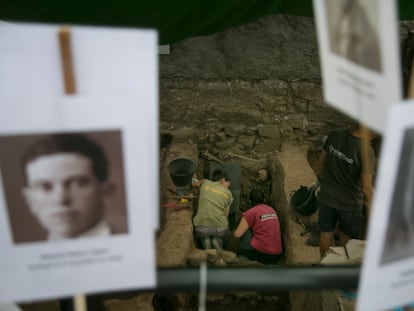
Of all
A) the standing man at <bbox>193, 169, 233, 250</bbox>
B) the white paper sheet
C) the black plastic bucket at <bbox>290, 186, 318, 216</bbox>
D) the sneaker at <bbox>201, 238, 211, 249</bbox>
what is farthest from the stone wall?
the white paper sheet

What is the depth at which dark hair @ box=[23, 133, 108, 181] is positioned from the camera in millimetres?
543

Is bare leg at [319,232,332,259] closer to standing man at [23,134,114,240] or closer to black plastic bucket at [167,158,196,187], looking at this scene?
black plastic bucket at [167,158,196,187]

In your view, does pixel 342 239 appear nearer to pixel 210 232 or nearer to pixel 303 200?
pixel 303 200

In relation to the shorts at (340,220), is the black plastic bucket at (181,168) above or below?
above

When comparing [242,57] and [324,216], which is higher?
[242,57]

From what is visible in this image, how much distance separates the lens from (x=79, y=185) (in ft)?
1.90

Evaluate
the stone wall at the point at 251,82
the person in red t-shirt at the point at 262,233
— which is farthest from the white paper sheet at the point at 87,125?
the stone wall at the point at 251,82

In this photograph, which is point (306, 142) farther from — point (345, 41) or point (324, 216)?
point (345, 41)

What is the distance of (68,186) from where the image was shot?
0.58 meters

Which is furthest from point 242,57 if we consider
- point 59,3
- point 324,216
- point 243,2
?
point 59,3

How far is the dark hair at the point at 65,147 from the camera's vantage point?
543 millimetres

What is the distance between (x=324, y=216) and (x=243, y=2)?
5.93ft

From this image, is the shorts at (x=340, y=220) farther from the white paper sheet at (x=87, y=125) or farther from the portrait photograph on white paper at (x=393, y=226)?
the white paper sheet at (x=87, y=125)

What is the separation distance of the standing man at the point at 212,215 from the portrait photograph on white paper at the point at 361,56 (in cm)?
291
